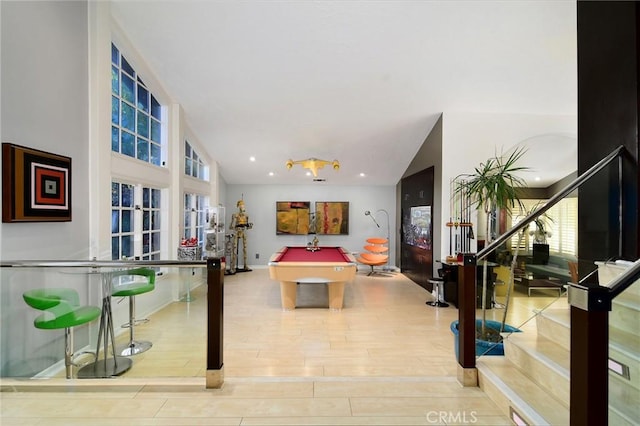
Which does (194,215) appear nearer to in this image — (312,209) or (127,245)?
(127,245)

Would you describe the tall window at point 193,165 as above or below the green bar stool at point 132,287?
above

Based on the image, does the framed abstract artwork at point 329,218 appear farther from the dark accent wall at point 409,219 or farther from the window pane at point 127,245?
the window pane at point 127,245

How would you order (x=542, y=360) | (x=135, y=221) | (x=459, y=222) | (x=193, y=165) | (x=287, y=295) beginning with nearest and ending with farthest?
(x=542, y=360) → (x=135, y=221) → (x=287, y=295) → (x=459, y=222) → (x=193, y=165)

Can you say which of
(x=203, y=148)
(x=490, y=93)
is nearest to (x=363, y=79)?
(x=490, y=93)

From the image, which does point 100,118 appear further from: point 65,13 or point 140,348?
point 140,348

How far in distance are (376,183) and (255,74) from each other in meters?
5.00

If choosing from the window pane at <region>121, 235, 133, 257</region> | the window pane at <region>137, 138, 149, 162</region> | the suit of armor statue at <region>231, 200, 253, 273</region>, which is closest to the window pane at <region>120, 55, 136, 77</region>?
the window pane at <region>137, 138, 149, 162</region>

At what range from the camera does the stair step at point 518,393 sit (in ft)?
6.32

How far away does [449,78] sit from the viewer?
14.7ft

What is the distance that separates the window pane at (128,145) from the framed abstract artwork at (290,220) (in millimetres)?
4673

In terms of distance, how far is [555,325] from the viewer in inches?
93.7

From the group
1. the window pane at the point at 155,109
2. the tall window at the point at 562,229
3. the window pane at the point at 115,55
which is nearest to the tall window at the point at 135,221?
the window pane at the point at 155,109

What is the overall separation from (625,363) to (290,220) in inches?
297

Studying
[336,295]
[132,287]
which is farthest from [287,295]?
[132,287]
